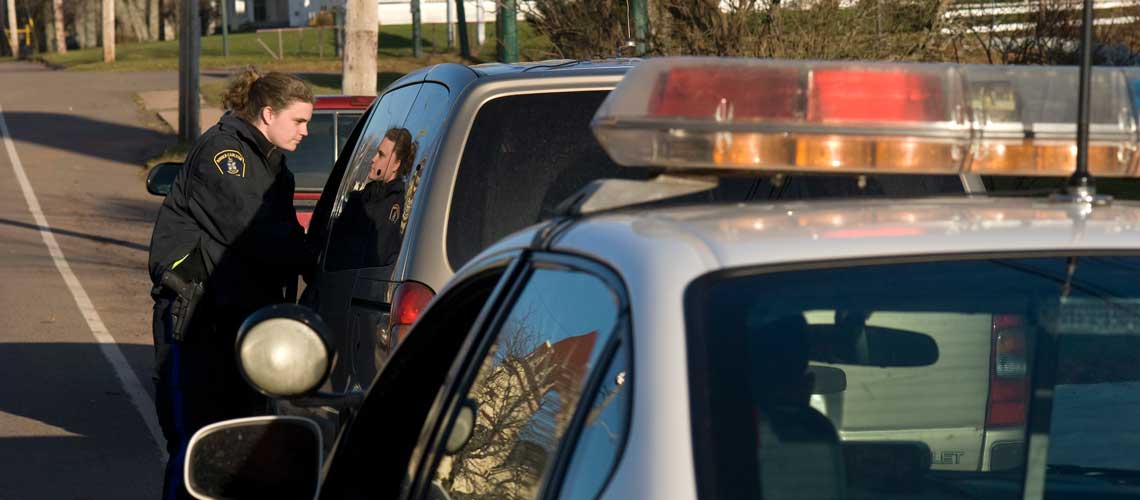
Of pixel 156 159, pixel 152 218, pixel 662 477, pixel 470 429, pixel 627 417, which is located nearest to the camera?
pixel 662 477

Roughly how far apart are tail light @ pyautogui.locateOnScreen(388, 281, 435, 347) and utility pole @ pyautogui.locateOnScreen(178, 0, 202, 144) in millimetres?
20322

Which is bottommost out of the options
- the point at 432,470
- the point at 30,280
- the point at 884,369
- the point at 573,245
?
the point at 30,280

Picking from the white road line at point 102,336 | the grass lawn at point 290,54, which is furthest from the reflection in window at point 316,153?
the grass lawn at point 290,54

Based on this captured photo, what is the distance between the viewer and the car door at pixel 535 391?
1966mm

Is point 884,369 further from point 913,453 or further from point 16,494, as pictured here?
point 16,494

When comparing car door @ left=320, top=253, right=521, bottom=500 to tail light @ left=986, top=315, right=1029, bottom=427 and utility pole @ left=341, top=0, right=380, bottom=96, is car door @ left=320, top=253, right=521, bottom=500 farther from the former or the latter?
utility pole @ left=341, top=0, right=380, bottom=96

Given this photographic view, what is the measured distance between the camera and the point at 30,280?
45.7 ft

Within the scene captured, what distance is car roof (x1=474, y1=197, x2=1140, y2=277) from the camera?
6.41ft

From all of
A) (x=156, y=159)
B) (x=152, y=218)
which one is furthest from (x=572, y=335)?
(x=156, y=159)

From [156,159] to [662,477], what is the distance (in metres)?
23.7

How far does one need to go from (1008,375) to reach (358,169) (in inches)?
141

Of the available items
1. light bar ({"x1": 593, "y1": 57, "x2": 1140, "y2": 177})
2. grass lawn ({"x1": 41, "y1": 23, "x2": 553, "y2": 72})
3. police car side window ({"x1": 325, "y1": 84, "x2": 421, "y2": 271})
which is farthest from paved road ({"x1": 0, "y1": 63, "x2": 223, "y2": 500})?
grass lawn ({"x1": 41, "y1": 23, "x2": 553, "y2": 72})

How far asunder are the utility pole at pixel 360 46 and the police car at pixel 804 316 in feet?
44.6

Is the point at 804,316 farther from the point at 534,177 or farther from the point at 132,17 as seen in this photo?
the point at 132,17
